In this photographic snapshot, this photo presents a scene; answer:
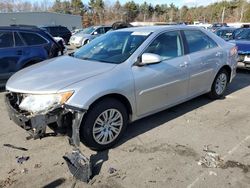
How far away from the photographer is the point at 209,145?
13.8ft

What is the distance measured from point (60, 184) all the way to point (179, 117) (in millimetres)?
2721

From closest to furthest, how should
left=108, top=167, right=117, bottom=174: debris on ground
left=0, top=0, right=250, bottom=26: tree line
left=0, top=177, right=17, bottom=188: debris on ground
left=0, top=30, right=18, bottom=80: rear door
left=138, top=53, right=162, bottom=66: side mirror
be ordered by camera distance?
left=0, top=177, right=17, bottom=188: debris on ground < left=108, top=167, right=117, bottom=174: debris on ground < left=138, top=53, right=162, bottom=66: side mirror < left=0, top=30, right=18, bottom=80: rear door < left=0, top=0, right=250, bottom=26: tree line

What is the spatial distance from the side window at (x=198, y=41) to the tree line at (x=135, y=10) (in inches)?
2683

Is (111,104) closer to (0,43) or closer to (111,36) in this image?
(111,36)

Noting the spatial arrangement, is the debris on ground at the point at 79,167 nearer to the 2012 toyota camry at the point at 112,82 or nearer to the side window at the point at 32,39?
A: the 2012 toyota camry at the point at 112,82

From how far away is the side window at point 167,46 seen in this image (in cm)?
472

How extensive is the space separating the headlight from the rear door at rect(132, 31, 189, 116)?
114 centimetres

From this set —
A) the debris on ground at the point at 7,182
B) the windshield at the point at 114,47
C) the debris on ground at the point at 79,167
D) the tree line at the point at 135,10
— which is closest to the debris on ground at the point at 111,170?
the debris on ground at the point at 79,167

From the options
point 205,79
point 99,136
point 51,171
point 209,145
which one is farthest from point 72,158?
point 205,79

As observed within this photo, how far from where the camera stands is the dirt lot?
3395 millimetres

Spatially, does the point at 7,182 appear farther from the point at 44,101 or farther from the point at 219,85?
the point at 219,85

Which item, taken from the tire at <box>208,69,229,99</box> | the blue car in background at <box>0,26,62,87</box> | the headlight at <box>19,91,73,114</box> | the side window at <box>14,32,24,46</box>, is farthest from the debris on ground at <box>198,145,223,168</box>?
the side window at <box>14,32,24,46</box>

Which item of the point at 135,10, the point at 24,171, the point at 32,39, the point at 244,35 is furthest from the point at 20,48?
the point at 135,10

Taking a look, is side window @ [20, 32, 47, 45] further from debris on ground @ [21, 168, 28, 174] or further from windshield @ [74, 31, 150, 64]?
debris on ground @ [21, 168, 28, 174]
